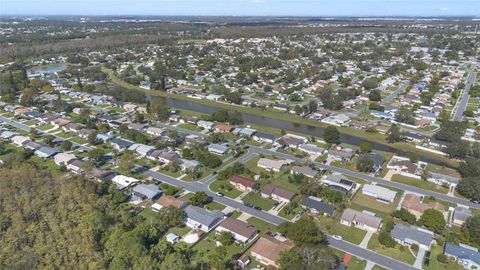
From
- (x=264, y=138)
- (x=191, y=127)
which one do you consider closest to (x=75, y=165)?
(x=191, y=127)

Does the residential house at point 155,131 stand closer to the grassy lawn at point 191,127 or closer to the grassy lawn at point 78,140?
the grassy lawn at point 191,127

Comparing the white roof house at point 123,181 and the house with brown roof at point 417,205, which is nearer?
the house with brown roof at point 417,205

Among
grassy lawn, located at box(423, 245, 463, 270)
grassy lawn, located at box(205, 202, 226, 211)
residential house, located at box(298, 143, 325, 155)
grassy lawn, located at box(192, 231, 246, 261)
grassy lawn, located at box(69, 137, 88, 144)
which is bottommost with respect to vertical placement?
grassy lawn, located at box(192, 231, 246, 261)

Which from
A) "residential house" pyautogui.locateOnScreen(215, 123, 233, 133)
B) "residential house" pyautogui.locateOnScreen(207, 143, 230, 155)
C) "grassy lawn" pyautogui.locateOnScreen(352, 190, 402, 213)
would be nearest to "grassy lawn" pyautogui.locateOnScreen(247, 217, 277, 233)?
"grassy lawn" pyautogui.locateOnScreen(352, 190, 402, 213)

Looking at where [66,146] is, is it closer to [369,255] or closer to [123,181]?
[123,181]

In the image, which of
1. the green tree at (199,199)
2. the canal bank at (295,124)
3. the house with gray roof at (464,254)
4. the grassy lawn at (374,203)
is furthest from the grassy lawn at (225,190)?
the canal bank at (295,124)

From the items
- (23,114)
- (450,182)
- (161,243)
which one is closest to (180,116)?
(23,114)

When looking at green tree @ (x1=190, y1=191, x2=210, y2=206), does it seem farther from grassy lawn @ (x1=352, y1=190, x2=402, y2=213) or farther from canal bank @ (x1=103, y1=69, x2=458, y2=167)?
canal bank @ (x1=103, y1=69, x2=458, y2=167)
